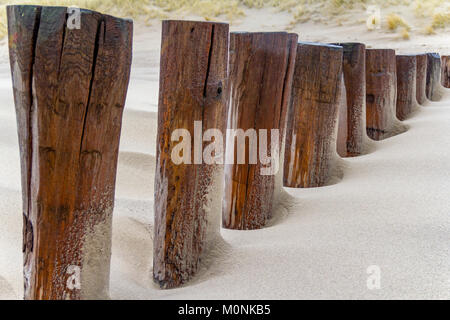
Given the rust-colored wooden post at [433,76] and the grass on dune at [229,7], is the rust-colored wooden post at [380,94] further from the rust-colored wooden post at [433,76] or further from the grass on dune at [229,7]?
the grass on dune at [229,7]

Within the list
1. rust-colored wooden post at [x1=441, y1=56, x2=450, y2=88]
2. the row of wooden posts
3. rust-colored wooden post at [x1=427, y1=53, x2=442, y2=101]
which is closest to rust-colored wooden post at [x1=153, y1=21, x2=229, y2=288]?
the row of wooden posts

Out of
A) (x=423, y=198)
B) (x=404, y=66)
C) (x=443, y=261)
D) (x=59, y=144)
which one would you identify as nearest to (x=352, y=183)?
(x=423, y=198)

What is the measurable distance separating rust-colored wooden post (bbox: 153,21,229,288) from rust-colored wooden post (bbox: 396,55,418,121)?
3.71 meters

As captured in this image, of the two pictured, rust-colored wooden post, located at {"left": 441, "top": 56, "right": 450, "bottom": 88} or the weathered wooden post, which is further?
rust-colored wooden post, located at {"left": 441, "top": 56, "right": 450, "bottom": 88}

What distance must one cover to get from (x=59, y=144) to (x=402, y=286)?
1204mm

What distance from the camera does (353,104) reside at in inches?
159

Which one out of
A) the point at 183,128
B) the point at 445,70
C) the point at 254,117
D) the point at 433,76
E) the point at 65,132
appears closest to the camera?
the point at 65,132

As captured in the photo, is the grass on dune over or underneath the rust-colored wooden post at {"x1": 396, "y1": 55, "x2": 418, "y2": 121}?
over

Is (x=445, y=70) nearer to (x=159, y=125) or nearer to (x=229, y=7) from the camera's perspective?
(x=159, y=125)

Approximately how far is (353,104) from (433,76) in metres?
3.66

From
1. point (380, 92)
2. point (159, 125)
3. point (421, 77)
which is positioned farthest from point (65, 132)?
point (421, 77)

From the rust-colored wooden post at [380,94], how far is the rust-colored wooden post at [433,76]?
2265 millimetres

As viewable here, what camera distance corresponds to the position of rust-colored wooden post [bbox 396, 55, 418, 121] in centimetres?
531

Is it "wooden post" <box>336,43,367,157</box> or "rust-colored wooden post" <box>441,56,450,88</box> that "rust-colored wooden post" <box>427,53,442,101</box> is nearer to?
"rust-colored wooden post" <box>441,56,450,88</box>
